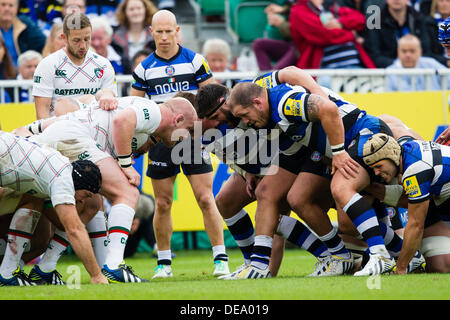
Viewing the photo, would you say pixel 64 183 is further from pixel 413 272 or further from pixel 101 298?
pixel 413 272

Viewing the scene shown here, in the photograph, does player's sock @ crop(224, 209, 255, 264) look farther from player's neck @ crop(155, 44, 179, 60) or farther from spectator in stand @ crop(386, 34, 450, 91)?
spectator in stand @ crop(386, 34, 450, 91)

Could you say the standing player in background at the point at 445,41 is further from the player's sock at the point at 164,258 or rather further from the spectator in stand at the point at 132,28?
the spectator in stand at the point at 132,28

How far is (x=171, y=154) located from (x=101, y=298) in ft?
8.86

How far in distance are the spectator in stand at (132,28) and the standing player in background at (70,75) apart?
152 inches

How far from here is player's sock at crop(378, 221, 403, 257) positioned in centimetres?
718

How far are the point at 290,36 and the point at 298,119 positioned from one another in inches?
246

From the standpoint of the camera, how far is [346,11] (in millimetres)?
12297

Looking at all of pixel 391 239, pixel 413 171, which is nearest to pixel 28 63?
pixel 391 239

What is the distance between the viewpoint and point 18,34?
1216 centimetres

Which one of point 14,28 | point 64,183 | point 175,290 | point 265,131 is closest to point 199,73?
point 265,131

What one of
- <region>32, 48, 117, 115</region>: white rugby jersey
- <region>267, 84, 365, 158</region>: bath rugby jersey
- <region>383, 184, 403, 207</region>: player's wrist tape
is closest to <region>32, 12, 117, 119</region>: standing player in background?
<region>32, 48, 117, 115</region>: white rugby jersey

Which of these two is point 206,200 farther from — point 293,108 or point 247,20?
point 247,20

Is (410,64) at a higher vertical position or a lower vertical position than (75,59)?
lower

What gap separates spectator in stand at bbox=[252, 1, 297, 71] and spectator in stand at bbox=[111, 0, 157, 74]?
1752 mm
